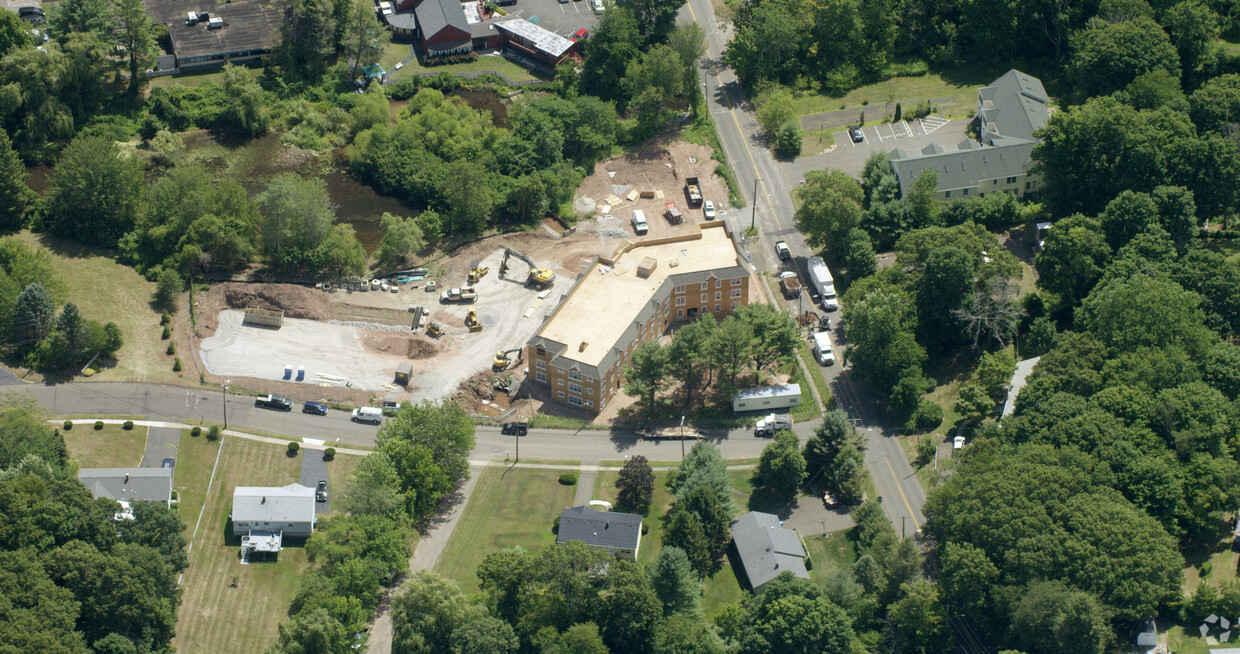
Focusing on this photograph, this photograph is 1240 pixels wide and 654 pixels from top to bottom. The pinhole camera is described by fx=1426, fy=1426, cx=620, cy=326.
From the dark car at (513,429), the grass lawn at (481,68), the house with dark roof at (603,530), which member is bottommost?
the dark car at (513,429)

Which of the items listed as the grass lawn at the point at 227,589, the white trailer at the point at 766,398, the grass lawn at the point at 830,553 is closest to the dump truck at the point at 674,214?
the white trailer at the point at 766,398

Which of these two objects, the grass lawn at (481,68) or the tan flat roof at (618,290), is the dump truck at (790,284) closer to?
the tan flat roof at (618,290)

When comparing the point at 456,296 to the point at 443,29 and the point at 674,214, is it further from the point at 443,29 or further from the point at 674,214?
the point at 443,29

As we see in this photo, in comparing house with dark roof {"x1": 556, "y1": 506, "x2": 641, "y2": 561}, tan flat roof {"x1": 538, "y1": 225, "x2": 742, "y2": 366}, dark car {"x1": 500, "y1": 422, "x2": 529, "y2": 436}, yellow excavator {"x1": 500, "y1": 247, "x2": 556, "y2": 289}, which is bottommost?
dark car {"x1": 500, "y1": 422, "x2": 529, "y2": 436}

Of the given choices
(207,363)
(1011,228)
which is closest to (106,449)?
(207,363)

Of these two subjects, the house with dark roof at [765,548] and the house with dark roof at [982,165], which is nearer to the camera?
the house with dark roof at [765,548]

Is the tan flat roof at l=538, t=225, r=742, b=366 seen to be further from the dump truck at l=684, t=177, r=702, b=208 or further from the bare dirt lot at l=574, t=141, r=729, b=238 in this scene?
the dump truck at l=684, t=177, r=702, b=208

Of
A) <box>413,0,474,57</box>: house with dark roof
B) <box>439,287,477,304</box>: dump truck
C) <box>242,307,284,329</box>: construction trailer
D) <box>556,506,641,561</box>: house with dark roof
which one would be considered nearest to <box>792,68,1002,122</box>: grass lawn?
<box>413,0,474,57</box>: house with dark roof
